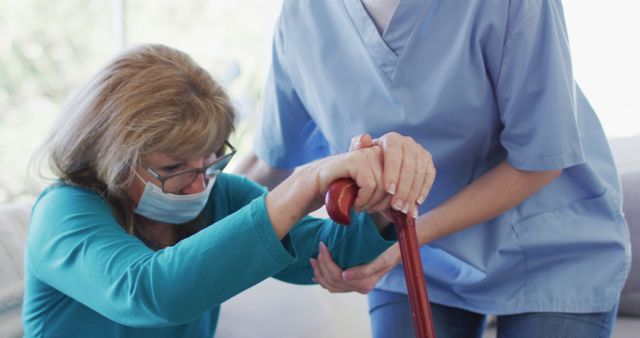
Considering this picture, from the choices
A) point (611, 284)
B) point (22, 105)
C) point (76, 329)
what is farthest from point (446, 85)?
point (22, 105)

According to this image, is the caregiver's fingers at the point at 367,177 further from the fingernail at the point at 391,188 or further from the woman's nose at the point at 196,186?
the woman's nose at the point at 196,186

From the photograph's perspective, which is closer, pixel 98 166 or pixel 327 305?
pixel 98 166

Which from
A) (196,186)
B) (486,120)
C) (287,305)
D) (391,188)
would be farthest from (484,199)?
(287,305)

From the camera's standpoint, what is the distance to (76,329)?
126 centimetres

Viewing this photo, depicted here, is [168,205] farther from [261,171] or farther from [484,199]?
[484,199]

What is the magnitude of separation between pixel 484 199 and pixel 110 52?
225 cm

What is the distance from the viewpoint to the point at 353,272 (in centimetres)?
128

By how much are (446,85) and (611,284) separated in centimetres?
44

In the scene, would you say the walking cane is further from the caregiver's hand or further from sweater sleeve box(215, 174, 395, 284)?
sweater sleeve box(215, 174, 395, 284)

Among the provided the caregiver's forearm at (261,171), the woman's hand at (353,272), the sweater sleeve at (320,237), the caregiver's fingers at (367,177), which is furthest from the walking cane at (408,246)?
the caregiver's forearm at (261,171)

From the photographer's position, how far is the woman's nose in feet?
4.27

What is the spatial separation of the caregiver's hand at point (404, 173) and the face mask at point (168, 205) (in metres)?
0.39

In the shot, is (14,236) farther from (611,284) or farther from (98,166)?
(611,284)

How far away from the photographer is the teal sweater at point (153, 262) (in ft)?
3.17
